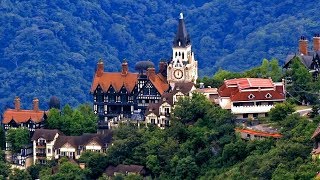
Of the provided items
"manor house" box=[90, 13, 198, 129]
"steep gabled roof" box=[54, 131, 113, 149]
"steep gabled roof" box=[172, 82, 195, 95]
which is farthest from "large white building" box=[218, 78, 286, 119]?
"steep gabled roof" box=[54, 131, 113, 149]

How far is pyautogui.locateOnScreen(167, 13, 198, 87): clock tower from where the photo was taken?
94875 millimetres

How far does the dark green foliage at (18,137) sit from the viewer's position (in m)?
93.2

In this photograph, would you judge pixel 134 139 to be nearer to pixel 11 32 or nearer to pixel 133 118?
pixel 133 118

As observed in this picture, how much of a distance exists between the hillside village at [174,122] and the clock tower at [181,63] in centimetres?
7

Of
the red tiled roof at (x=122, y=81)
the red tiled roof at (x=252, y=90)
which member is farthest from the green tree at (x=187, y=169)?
A: the red tiled roof at (x=122, y=81)

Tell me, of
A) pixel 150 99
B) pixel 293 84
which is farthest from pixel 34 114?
pixel 293 84

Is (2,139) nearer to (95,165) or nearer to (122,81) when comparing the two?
(122,81)

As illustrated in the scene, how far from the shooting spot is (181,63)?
312 ft

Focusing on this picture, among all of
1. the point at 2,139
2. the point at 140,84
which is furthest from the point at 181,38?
the point at 2,139

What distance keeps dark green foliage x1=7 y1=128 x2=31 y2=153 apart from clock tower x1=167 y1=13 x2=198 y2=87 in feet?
→ 33.1

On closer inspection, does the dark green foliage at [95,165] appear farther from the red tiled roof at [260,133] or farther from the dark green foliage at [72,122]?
the red tiled roof at [260,133]

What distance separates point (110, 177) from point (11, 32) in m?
90.5

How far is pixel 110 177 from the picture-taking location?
87438 mm

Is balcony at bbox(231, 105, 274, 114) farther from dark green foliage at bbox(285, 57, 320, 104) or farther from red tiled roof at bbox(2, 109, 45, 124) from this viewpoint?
red tiled roof at bbox(2, 109, 45, 124)
